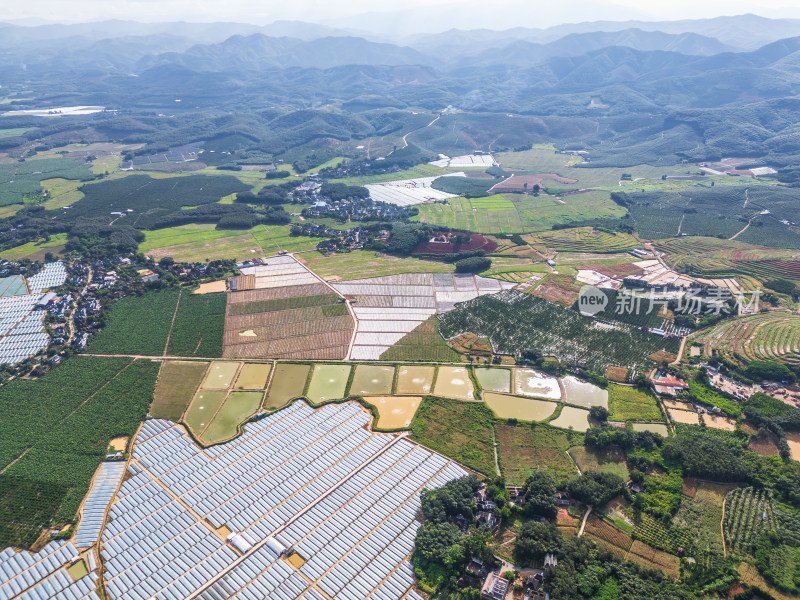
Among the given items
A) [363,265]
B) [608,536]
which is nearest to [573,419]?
[608,536]

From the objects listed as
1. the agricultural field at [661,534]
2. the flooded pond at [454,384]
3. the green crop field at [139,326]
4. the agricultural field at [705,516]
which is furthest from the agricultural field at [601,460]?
Answer: the green crop field at [139,326]

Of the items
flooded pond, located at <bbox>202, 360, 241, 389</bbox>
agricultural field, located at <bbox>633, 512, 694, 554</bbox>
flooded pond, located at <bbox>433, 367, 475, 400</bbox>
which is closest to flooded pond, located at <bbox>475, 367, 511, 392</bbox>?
flooded pond, located at <bbox>433, 367, 475, 400</bbox>

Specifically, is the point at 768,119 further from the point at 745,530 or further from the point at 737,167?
the point at 745,530

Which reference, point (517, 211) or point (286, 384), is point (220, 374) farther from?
point (517, 211)

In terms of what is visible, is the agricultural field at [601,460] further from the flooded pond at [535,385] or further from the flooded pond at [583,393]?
the flooded pond at [535,385]

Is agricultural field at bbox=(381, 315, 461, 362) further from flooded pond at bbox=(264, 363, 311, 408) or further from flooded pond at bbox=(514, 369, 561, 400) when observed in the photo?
flooded pond at bbox=(264, 363, 311, 408)
